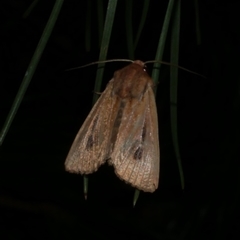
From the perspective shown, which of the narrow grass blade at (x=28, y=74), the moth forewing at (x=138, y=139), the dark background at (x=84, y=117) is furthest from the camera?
the dark background at (x=84, y=117)

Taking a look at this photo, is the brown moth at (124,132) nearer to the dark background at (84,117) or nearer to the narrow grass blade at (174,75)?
the narrow grass blade at (174,75)

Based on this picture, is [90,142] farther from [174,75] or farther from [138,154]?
[174,75]

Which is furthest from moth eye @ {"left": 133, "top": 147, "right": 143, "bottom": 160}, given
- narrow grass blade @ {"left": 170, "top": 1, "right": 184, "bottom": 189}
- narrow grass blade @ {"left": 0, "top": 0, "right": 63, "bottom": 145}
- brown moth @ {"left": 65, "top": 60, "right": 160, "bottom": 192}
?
narrow grass blade @ {"left": 0, "top": 0, "right": 63, "bottom": 145}

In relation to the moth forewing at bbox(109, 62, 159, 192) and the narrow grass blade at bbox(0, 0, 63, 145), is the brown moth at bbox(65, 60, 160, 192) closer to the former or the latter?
the moth forewing at bbox(109, 62, 159, 192)

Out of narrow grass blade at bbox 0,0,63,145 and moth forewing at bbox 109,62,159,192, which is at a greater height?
narrow grass blade at bbox 0,0,63,145

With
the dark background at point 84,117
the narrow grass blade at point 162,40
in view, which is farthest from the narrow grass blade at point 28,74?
the dark background at point 84,117

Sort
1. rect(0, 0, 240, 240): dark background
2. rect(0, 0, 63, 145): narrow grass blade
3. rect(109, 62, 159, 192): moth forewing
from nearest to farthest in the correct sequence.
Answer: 1. rect(0, 0, 63, 145): narrow grass blade
2. rect(109, 62, 159, 192): moth forewing
3. rect(0, 0, 240, 240): dark background
